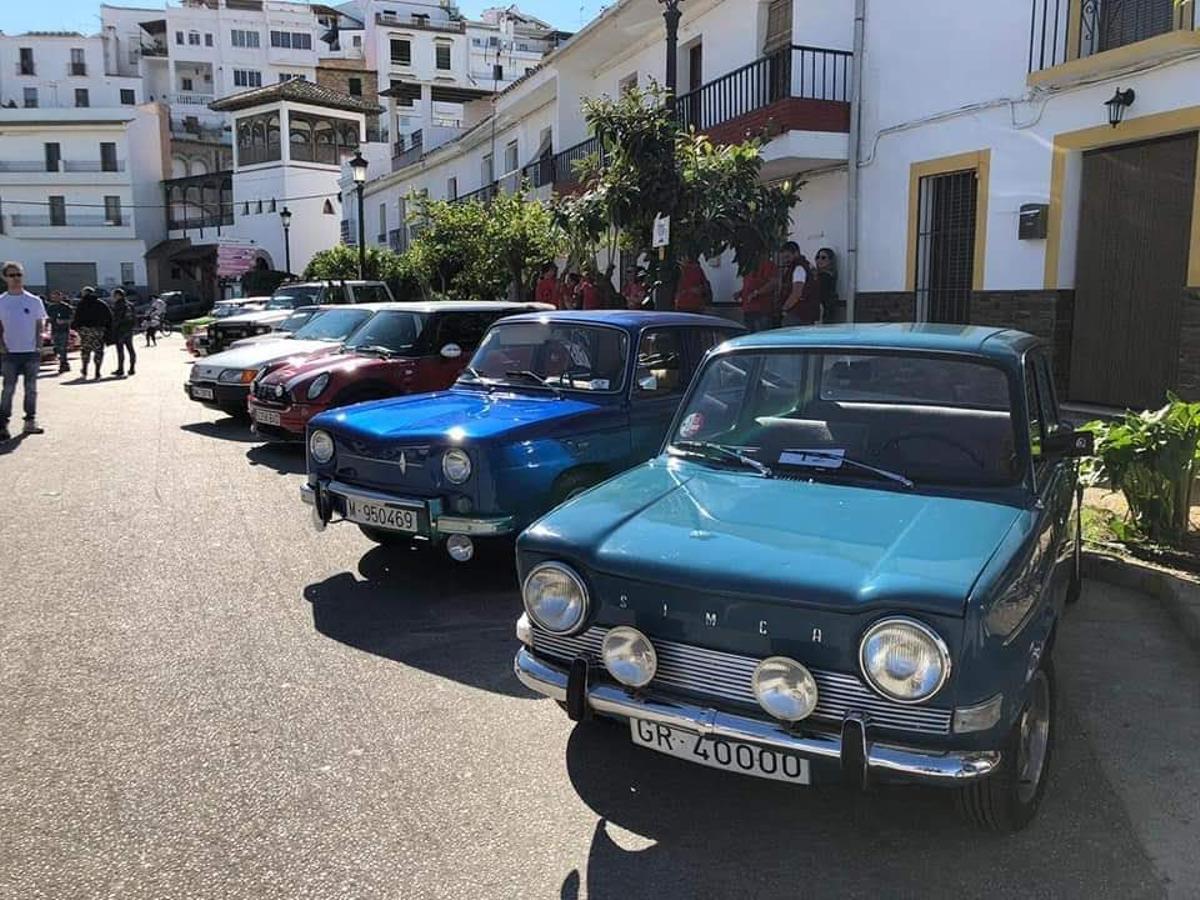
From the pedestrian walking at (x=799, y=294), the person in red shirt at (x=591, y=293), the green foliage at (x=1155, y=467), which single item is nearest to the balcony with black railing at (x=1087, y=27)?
the pedestrian walking at (x=799, y=294)

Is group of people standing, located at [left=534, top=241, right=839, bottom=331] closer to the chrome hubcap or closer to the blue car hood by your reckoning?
the blue car hood

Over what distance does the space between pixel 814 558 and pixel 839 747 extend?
560 mm

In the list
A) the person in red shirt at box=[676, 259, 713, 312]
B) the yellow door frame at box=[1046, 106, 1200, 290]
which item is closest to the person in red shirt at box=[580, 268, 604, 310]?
the person in red shirt at box=[676, 259, 713, 312]

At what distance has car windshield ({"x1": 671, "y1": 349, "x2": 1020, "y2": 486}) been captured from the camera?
3.63 m

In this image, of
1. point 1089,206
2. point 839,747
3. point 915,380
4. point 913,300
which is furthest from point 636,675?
point 913,300

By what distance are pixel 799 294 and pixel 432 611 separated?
7606 mm

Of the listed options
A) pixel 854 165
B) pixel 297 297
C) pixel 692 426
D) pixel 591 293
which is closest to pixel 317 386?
pixel 591 293

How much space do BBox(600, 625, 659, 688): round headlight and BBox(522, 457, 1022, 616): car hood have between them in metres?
0.19

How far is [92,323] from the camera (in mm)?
16906

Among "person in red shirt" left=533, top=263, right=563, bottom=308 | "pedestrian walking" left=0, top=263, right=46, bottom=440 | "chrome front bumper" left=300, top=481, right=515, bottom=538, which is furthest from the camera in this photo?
"person in red shirt" left=533, top=263, right=563, bottom=308

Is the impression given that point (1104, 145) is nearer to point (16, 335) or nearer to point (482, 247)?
point (482, 247)

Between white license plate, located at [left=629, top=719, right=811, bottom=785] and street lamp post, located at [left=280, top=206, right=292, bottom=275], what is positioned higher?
street lamp post, located at [left=280, top=206, right=292, bottom=275]

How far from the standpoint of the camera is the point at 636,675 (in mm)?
3006

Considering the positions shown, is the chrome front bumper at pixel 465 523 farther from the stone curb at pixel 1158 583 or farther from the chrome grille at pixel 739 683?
the stone curb at pixel 1158 583
